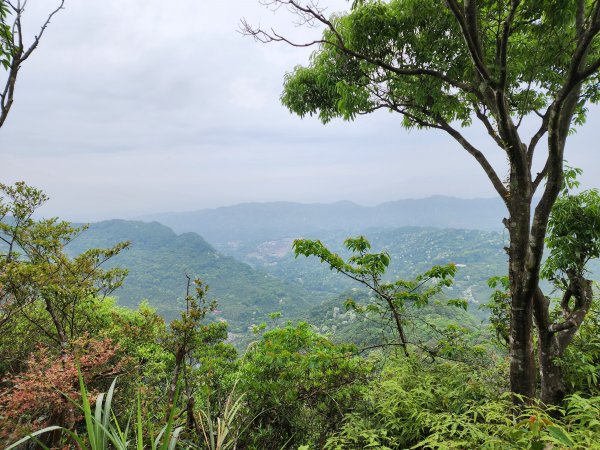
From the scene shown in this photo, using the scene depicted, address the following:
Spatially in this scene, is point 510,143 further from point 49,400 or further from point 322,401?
point 49,400

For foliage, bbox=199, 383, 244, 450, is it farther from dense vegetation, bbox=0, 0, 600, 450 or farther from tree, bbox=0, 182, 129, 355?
tree, bbox=0, 182, 129, 355

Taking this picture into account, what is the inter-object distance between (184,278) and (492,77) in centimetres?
9487

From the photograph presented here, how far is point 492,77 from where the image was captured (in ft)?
A: 9.28

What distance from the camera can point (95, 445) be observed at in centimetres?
156

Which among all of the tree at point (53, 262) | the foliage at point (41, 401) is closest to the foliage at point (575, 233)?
the foliage at point (41, 401)

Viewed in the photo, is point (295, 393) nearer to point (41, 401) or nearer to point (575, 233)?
point (41, 401)

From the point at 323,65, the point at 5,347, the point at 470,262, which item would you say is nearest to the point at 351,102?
the point at 323,65

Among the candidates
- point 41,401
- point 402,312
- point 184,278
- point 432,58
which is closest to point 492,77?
point 432,58

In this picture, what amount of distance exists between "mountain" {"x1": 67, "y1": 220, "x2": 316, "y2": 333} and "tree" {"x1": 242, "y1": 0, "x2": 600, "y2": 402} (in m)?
60.1

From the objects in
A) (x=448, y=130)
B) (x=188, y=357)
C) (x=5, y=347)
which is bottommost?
(x=5, y=347)

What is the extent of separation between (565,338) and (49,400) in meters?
5.20

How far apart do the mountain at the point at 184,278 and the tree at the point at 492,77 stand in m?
60.1

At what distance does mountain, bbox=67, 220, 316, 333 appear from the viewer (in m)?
88.1

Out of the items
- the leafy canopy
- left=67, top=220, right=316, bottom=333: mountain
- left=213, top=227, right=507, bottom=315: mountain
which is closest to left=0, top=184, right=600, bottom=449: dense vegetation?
the leafy canopy
